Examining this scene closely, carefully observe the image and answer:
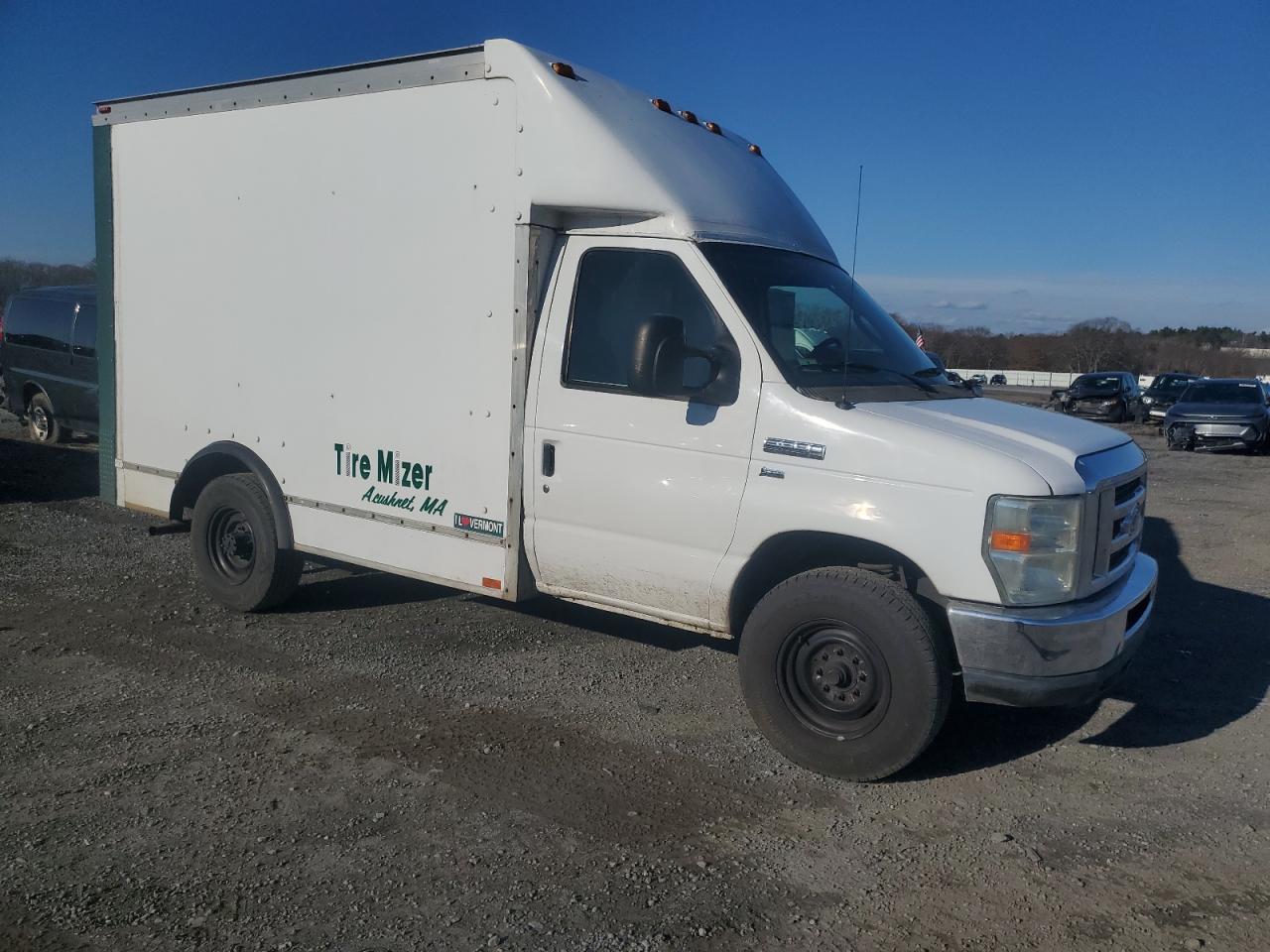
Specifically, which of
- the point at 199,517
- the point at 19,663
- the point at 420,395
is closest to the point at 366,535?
the point at 420,395

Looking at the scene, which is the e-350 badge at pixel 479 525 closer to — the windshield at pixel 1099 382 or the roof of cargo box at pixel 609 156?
the roof of cargo box at pixel 609 156

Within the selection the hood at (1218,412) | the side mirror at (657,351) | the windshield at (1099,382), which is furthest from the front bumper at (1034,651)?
the windshield at (1099,382)

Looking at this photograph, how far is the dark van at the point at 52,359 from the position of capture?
13.7 meters

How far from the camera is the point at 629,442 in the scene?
5.05 m

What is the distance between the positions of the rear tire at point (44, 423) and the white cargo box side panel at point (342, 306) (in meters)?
8.55

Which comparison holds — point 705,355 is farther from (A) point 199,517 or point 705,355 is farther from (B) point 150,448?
(B) point 150,448

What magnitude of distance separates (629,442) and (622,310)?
2.22 feet

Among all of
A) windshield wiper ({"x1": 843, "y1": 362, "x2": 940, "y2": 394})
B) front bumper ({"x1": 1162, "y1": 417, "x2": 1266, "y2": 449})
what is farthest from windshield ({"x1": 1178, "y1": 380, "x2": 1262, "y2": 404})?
windshield wiper ({"x1": 843, "y1": 362, "x2": 940, "y2": 394})

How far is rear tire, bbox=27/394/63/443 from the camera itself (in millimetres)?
14594

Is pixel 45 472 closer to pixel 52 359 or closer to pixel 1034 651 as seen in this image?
pixel 52 359

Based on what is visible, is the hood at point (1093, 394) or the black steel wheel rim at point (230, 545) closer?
the black steel wheel rim at point (230, 545)

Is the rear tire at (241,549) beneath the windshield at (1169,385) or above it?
beneath

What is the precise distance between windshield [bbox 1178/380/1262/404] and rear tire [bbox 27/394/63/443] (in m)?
21.4

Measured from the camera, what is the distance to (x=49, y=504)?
10484 mm
